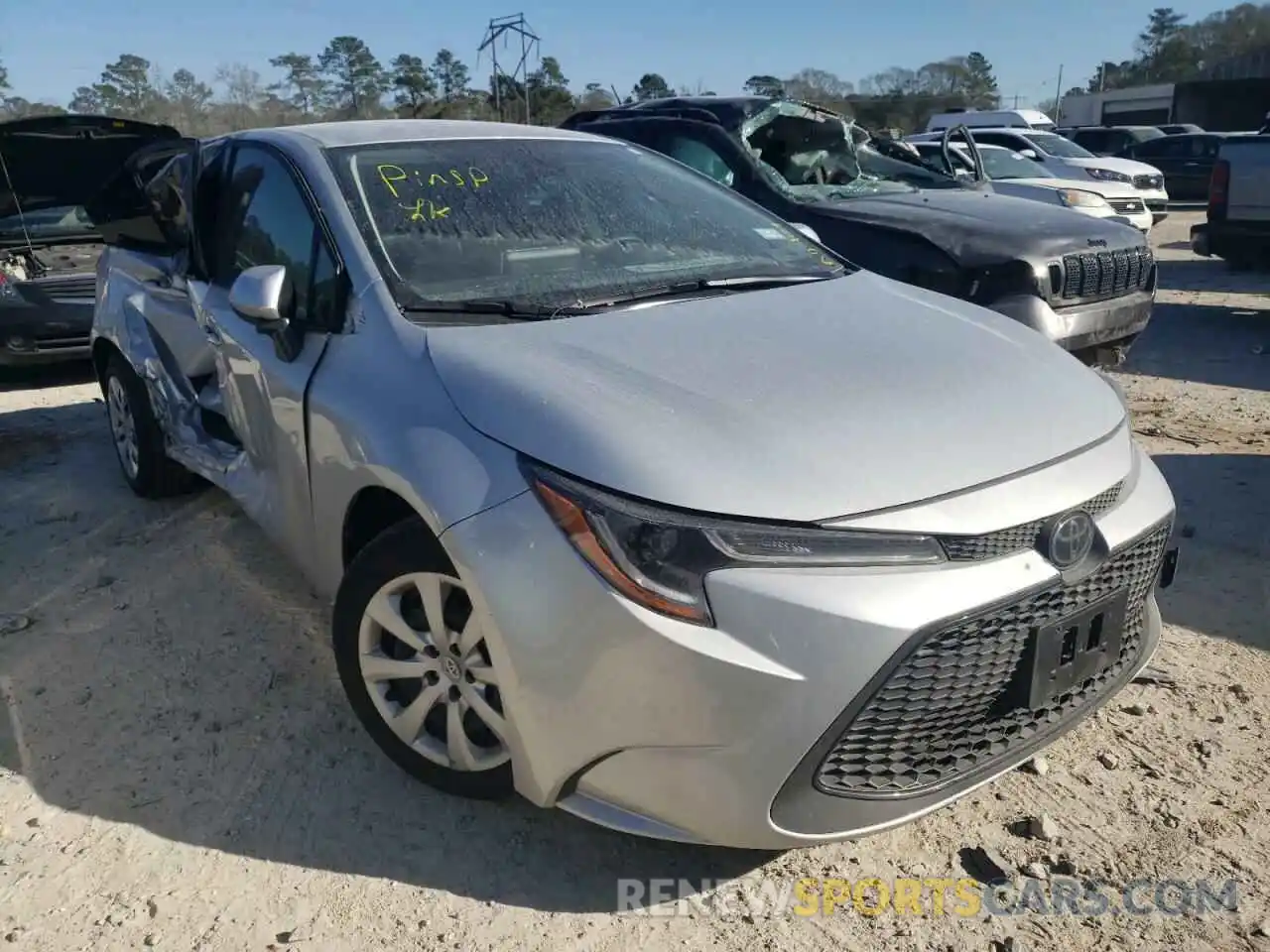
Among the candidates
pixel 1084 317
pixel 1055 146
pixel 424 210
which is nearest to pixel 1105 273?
pixel 1084 317

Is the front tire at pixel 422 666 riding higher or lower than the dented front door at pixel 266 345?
lower

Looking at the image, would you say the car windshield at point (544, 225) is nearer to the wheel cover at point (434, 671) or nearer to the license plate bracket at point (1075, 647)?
the wheel cover at point (434, 671)

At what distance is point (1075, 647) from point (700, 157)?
4.78 m

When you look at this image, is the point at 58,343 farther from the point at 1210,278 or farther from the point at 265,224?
the point at 1210,278

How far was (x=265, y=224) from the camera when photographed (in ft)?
11.2

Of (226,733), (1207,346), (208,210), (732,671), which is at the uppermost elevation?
(208,210)

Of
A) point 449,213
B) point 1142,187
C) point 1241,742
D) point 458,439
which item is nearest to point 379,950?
point 458,439

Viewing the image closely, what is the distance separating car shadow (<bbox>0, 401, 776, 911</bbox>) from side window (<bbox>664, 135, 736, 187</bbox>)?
3.46 metres

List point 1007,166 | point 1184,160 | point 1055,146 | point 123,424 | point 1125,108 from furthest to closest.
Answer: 1. point 1125,108
2. point 1184,160
3. point 1055,146
4. point 1007,166
5. point 123,424

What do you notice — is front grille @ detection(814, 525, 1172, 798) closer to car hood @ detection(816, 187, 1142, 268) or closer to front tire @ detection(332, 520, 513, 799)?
front tire @ detection(332, 520, 513, 799)

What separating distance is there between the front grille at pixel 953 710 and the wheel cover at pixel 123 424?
12.7 ft

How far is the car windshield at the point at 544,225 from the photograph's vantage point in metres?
2.87

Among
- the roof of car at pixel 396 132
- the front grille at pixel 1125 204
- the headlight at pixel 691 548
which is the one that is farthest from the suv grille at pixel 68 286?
the front grille at pixel 1125 204

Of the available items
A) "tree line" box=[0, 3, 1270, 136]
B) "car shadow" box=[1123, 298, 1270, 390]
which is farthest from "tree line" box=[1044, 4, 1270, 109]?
"car shadow" box=[1123, 298, 1270, 390]
